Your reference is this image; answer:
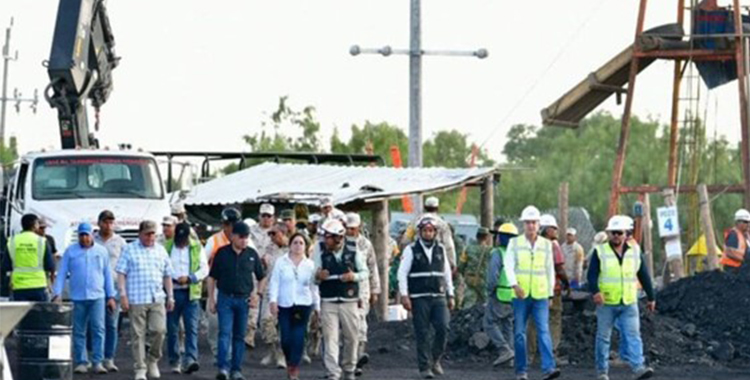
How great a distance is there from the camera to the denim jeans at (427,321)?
2658 cm

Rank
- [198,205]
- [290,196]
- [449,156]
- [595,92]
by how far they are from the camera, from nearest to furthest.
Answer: [290,196] → [198,205] → [595,92] → [449,156]

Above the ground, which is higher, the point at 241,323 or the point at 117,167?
the point at 117,167

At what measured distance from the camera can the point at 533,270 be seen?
26203 millimetres

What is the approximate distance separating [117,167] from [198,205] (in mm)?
6934

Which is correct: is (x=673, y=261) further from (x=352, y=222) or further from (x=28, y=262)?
(x=28, y=262)

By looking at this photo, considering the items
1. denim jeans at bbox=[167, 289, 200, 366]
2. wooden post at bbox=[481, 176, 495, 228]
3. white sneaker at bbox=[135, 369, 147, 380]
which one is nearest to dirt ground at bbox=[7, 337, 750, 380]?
denim jeans at bbox=[167, 289, 200, 366]

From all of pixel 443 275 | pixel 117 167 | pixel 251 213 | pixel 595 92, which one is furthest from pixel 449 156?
pixel 443 275

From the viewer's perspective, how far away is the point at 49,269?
90.6ft

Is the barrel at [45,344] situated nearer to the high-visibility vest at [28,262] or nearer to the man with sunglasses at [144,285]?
the man with sunglasses at [144,285]

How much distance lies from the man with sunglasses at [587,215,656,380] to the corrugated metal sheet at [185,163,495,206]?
8827 millimetres

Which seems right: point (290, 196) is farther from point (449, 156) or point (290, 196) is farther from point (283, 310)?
point (449, 156)

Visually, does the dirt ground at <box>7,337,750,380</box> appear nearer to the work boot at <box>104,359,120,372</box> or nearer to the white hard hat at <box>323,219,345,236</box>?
the work boot at <box>104,359,120,372</box>

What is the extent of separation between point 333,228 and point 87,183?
27.2 ft

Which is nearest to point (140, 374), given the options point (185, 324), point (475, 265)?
point (185, 324)
